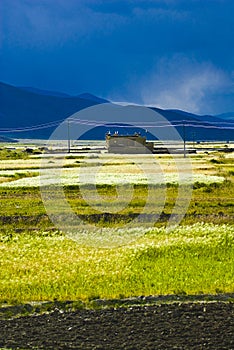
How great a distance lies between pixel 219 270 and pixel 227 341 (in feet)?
21.1

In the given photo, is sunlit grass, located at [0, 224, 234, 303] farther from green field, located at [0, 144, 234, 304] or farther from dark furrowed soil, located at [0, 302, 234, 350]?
dark furrowed soil, located at [0, 302, 234, 350]

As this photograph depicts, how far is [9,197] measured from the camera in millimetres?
41031

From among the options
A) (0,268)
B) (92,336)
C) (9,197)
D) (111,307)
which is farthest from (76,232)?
(9,197)

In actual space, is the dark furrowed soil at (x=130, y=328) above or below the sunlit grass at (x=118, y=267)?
below

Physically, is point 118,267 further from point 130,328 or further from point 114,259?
point 130,328

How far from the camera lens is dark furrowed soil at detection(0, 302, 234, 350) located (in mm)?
11789

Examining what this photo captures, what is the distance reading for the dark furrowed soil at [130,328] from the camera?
11.8 metres

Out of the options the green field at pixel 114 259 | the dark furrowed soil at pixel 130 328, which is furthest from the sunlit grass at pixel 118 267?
the dark furrowed soil at pixel 130 328

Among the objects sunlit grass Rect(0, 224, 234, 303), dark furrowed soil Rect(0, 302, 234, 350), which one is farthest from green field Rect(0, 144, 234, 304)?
dark furrowed soil Rect(0, 302, 234, 350)

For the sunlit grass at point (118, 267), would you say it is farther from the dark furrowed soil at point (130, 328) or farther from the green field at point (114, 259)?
the dark furrowed soil at point (130, 328)

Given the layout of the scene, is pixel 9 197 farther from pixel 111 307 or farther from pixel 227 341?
pixel 227 341

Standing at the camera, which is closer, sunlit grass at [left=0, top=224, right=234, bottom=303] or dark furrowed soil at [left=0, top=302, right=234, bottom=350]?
dark furrowed soil at [left=0, top=302, right=234, bottom=350]

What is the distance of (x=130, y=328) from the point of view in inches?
501

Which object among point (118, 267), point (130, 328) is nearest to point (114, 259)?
point (118, 267)
